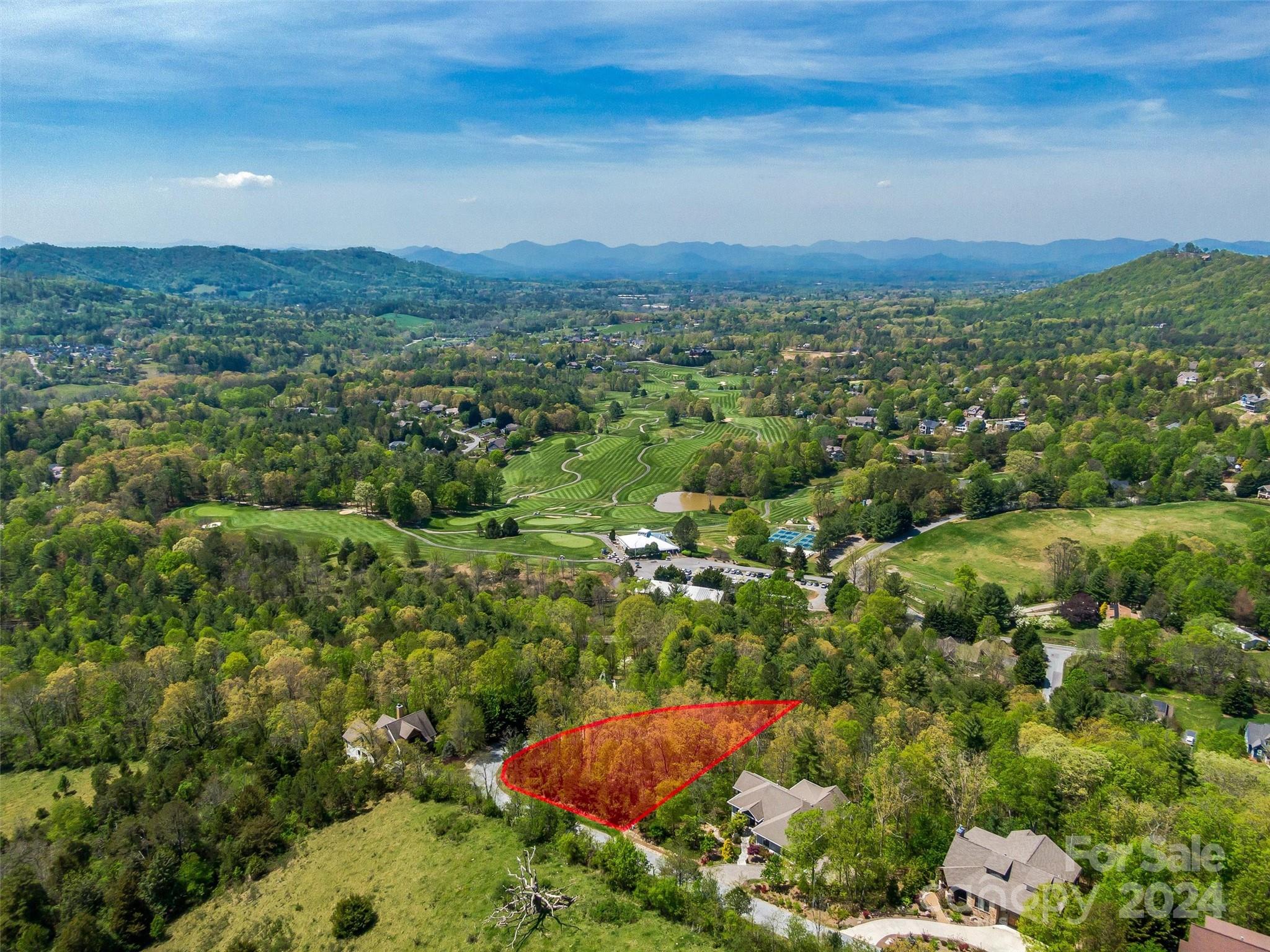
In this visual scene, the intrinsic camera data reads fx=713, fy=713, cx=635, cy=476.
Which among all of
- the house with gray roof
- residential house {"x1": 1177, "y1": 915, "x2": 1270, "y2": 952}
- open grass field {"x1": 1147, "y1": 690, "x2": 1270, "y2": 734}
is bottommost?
open grass field {"x1": 1147, "y1": 690, "x2": 1270, "y2": 734}

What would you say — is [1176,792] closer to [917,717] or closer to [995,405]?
[917,717]

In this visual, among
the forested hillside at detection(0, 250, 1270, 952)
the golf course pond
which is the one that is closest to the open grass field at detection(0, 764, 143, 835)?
the forested hillside at detection(0, 250, 1270, 952)

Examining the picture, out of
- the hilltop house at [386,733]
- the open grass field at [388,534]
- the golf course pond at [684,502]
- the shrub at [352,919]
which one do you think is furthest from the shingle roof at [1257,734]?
the golf course pond at [684,502]

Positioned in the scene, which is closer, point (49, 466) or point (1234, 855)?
point (1234, 855)

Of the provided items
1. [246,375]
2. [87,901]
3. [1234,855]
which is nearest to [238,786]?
[87,901]

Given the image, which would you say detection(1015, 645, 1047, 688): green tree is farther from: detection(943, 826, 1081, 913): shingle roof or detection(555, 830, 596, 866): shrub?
detection(555, 830, 596, 866): shrub

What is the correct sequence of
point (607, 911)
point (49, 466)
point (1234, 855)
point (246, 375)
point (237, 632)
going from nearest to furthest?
point (1234, 855) → point (607, 911) → point (237, 632) → point (49, 466) → point (246, 375)

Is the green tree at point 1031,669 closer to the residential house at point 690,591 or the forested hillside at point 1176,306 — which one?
the residential house at point 690,591
